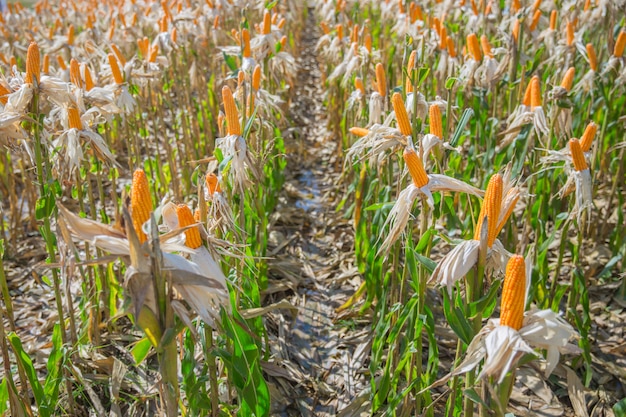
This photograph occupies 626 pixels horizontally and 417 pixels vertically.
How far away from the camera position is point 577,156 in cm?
245

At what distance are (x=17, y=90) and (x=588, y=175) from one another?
8.35 ft

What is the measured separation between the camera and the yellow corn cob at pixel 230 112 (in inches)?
89.9

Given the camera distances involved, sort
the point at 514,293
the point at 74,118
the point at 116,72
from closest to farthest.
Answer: the point at 514,293 → the point at 74,118 → the point at 116,72

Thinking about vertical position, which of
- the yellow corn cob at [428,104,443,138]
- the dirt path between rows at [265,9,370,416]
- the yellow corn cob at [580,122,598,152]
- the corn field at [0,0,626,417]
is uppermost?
the yellow corn cob at [428,104,443,138]

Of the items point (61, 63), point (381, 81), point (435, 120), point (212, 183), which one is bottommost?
point (61, 63)

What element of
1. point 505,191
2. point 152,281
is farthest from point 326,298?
point 152,281

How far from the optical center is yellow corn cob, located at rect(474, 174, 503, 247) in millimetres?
1528

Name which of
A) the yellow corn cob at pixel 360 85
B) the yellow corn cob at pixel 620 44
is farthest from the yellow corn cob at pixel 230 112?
the yellow corn cob at pixel 620 44

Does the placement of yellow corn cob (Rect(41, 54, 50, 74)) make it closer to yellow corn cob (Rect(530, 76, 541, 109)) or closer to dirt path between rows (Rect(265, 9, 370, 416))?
dirt path between rows (Rect(265, 9, 370, 416))

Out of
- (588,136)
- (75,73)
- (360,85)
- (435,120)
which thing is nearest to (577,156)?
(588,136)

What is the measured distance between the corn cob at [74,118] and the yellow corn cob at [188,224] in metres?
1.34

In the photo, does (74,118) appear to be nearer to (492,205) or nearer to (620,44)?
(492,205)

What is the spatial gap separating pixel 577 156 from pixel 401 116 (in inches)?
33.6

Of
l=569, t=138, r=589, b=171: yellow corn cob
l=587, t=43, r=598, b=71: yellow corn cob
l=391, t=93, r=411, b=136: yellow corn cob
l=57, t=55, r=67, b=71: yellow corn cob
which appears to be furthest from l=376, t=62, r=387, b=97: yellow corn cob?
l=57, t=55, r=67, b=71: yellow corn cob
